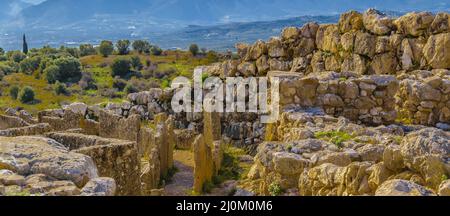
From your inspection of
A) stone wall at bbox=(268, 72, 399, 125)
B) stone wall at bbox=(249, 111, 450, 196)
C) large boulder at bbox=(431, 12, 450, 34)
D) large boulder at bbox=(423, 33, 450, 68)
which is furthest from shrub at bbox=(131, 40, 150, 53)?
stone wall at bbox=(249, 111, 450, 196)

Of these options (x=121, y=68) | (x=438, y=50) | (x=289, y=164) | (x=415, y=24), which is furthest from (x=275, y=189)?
(x=121, y=68)

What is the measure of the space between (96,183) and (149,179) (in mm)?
9364

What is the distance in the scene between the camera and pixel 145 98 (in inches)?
961

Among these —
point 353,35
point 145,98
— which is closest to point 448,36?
point 353,35

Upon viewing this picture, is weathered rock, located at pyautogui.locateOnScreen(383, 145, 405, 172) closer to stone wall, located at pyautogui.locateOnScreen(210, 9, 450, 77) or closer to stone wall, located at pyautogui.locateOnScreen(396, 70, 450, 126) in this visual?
stone wall, located at pyautogui.locateOnScreen(396, 70, 450, 126)

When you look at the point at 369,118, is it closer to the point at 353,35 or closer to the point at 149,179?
the point at 149,179

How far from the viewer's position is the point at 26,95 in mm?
54156

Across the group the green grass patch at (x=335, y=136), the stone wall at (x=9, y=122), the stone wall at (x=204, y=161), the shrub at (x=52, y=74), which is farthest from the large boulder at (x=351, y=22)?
the shrub at (x=52, y=74)

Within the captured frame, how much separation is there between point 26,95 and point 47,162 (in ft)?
165

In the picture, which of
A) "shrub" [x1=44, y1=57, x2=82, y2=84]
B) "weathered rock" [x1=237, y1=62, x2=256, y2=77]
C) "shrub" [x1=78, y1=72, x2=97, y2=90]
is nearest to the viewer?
"weathered rock" [x1=237, y1=62, x2=256, y2=77]

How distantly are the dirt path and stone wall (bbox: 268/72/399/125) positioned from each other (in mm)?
3531

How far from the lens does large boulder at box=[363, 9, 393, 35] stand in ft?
69.5

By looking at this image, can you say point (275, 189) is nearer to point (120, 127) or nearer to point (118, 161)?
point (118, 161)

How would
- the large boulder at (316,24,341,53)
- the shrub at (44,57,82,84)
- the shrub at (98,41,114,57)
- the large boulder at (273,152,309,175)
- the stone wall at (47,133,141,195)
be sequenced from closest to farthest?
the stone wall at (47,133,141,195), the large boulder at (273,152,309,175), the large boulder at (316,24,341,53), the shrub at (44,57,82,84), the shrub at (98,41,114,57)
